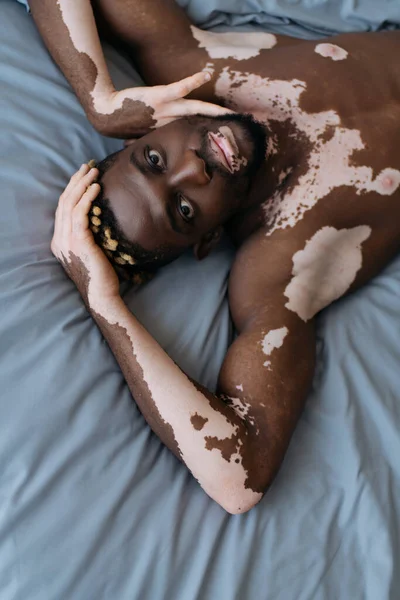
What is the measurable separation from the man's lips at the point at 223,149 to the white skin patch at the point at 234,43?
0.33 meters

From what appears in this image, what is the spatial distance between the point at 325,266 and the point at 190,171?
408mm

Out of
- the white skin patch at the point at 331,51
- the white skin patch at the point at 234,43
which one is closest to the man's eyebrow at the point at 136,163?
the white skin patch at the point at 234,43

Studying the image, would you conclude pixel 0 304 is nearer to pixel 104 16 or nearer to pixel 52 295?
pixel 52 295

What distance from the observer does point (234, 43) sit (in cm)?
148

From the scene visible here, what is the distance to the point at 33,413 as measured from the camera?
3.43ft

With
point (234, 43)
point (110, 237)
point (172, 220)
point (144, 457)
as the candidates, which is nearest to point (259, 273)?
point (172, 220)

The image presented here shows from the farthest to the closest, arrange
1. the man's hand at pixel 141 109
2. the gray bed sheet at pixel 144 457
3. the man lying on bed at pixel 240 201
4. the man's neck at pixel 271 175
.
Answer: the man's neck at pixel 271 175 → the man's hand at pixel 141 109 → the man lying on bed at pixel 240 201 → the gray bed sheet at pixel 144 457

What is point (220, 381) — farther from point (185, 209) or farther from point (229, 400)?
point (185, 209)

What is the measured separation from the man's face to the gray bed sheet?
6.2 inches

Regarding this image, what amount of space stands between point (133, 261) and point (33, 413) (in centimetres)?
37

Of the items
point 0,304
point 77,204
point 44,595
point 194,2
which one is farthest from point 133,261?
point 194,2

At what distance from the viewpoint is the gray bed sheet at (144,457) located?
0.98 metres

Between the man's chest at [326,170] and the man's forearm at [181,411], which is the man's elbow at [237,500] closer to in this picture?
the man's forearm at [181,411]

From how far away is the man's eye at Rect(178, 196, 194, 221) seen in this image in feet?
3.96
